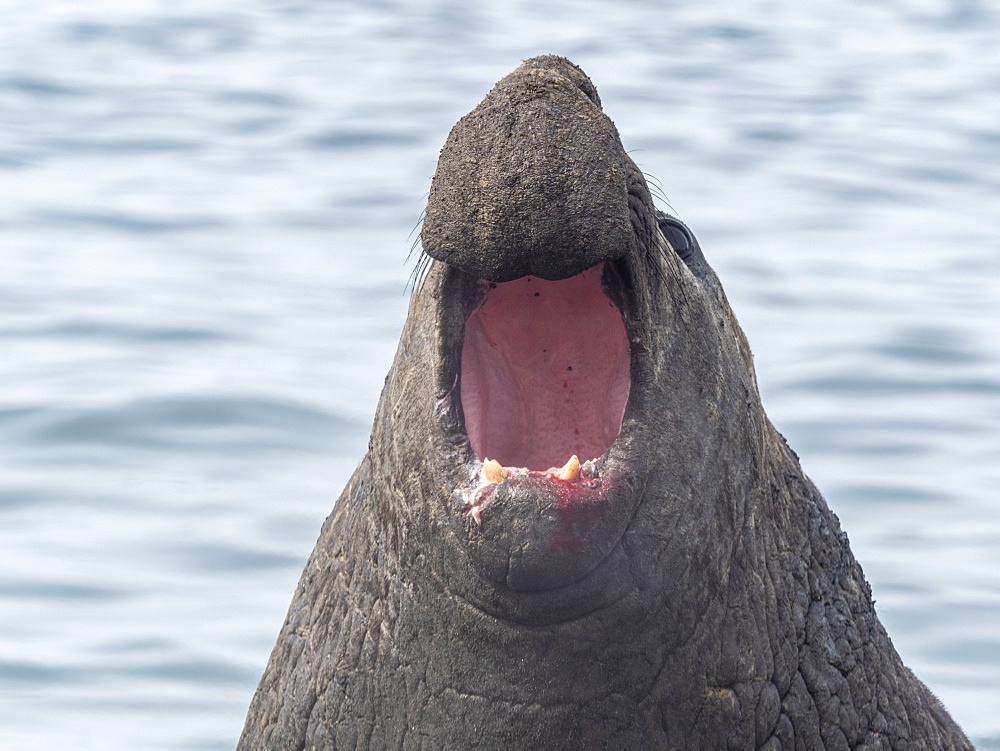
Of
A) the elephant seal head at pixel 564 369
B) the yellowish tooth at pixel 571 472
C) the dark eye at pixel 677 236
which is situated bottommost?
the yellowish tooth at pixel 571 472

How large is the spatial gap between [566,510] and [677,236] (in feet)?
3.29

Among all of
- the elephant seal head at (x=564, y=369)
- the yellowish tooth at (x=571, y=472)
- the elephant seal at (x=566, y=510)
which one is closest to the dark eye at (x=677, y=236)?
the elephant seal at (x=566, y=510)

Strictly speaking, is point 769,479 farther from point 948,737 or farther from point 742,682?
point 948,737

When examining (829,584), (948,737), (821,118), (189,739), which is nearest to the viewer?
(829,584)

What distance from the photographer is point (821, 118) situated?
15031mm

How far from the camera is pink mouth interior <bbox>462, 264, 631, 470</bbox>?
379 centimetres

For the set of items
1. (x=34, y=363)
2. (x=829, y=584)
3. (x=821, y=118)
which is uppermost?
(x=821, y=118)

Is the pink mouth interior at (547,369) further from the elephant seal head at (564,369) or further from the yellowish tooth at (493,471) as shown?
the yellowish tooth at (493,471)

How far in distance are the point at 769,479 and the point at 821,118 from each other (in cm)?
1133

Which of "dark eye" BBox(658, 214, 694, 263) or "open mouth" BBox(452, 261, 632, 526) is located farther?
"dark eye" BBox(658, 214, 694, 263)

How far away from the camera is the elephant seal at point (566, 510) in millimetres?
3402

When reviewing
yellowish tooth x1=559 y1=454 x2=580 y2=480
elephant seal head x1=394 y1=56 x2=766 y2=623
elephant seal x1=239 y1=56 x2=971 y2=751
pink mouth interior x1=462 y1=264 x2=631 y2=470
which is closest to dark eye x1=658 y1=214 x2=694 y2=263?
elephant seal x1=239 y1=56 x2=971 y2=751

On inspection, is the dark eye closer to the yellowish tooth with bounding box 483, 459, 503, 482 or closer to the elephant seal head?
the elephant seal head

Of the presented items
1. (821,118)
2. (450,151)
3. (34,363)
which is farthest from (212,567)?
(821,118)
